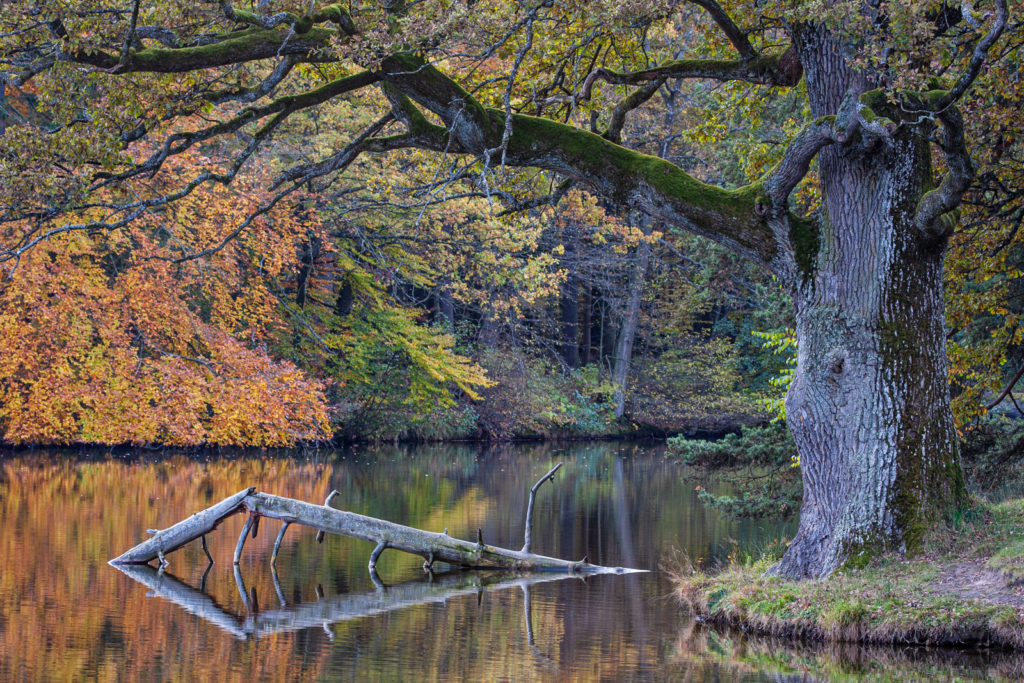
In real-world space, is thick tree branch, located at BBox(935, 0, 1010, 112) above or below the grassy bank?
above

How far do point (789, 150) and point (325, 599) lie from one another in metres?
6.45

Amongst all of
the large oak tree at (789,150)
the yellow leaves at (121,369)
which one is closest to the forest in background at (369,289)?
Answer: the yellow leaves at (121,369)

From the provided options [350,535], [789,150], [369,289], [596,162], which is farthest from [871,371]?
[369,289]

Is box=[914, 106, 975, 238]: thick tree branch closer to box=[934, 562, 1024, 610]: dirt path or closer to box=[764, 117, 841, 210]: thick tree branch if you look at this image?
box=[764, 117, 841, 210]: thick tree branch

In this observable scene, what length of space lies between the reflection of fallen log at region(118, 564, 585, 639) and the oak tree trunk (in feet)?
11.1

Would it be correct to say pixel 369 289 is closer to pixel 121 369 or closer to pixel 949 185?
pixel 121 369

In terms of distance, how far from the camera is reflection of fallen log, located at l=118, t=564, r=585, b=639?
10.1m

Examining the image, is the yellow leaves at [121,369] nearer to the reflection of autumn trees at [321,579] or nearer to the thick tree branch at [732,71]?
the reflection of autumn trees at [321,579]

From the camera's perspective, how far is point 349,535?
12211 mm

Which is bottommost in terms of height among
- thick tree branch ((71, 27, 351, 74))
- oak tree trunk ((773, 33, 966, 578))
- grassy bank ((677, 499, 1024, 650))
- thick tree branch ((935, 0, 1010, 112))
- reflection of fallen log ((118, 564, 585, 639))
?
reflection of fallen log ((118, 564, 585, 639))

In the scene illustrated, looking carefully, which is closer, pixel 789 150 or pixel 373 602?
pixel 789 150

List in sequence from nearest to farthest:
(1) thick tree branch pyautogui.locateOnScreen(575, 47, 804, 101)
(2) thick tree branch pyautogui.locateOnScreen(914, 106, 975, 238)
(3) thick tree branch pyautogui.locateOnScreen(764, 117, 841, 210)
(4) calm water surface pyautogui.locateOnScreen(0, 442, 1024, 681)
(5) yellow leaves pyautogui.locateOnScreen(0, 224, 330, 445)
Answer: (4) calm water surface pyautogui.locateOnScreen(0, 442, 1024, 681) → (2) thick tree branch pyautogui.locateOnScreen(914, 106, 975, 238) → (3) thick tree branch pyautogui.locateOnScreen(764, 117, 841, 210) → (1) thick tree branch pyautogui.locateOnScreen(575, 47, 804, 101) → (5) yellow leaves pyautogui.locateOnScreen(0, 224, 330, 445)

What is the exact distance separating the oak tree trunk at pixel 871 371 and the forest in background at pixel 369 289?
2032 mm

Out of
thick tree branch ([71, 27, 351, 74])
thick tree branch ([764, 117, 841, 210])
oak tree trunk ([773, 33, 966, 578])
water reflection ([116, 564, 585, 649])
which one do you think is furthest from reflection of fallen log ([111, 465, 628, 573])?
thick tree branch ([71, 27, 351, 74])
